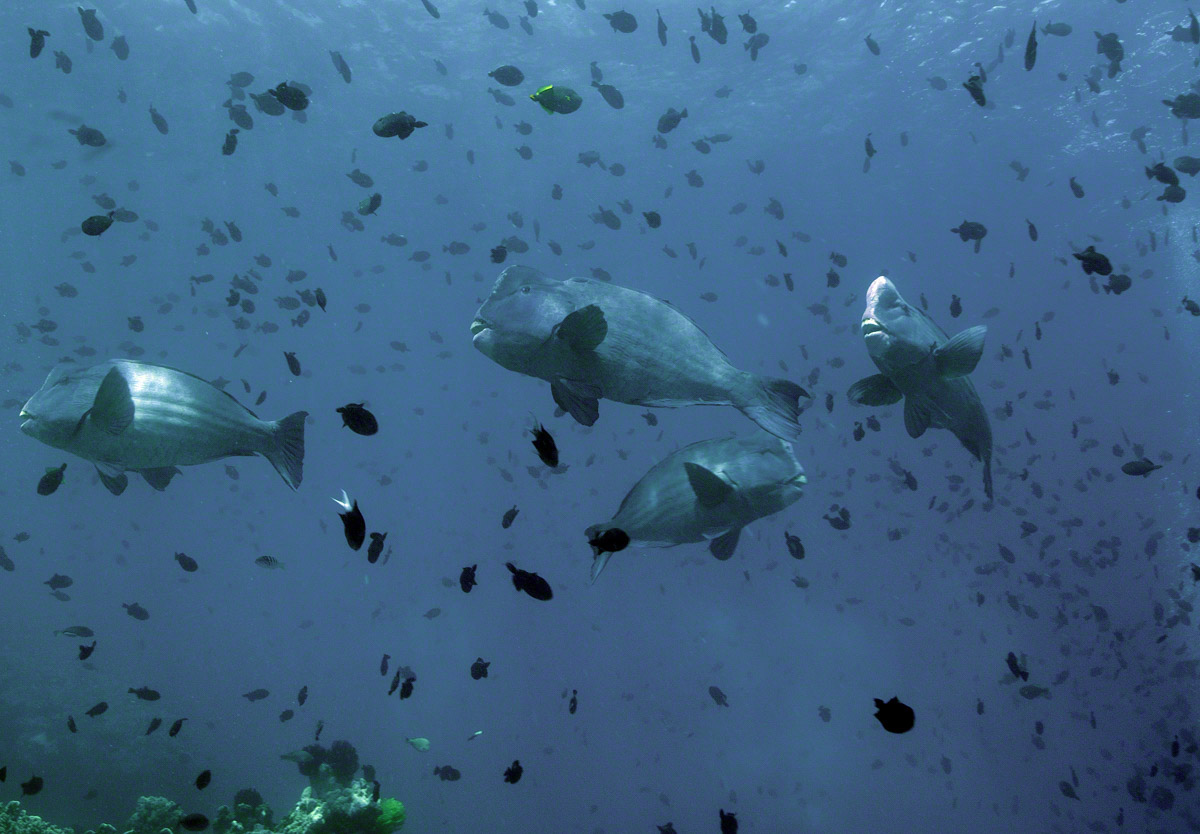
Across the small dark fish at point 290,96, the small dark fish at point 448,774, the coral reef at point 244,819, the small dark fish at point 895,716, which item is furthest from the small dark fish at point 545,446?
the small dark fish at point 448,774

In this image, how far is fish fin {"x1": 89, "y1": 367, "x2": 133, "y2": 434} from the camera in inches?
89.7

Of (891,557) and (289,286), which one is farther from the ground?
(289,286)

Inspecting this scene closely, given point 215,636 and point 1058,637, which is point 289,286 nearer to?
point 215,636

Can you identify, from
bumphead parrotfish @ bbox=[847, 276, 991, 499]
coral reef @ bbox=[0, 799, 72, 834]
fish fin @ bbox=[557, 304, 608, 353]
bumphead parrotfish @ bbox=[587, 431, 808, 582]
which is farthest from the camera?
coral reef @ bbox=[0, 799, 72, 834]

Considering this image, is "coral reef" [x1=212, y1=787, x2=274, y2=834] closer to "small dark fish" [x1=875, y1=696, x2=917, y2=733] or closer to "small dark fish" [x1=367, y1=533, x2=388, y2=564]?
"small dark fish" [x1=367, y1=533, x2=388, y2=564]

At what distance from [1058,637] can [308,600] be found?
50.8 m

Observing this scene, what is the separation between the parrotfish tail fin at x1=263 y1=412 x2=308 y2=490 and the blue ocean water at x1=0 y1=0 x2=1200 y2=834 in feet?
47.4

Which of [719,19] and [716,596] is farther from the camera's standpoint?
[716,596]

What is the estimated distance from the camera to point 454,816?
94.5ft

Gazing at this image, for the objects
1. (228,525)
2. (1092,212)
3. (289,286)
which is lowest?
(228,525)

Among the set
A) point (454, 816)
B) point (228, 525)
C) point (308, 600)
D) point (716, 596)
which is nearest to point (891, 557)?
point (716, 596)

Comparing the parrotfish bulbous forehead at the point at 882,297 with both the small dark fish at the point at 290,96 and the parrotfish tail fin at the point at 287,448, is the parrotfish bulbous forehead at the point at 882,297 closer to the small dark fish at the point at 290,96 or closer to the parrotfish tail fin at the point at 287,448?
the parrotfish tail fin at the point at 287,448

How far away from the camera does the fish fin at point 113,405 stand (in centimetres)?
228

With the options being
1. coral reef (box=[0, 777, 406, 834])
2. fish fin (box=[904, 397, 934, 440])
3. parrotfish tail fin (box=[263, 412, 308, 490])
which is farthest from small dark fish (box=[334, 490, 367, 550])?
coral reef (box=[0, 777, 406, 834])
